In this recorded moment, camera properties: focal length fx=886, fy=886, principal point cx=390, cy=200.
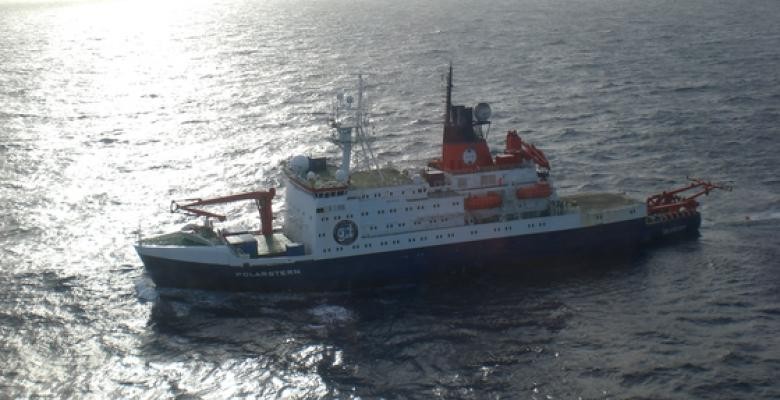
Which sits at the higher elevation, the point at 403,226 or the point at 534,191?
the point at 534,191

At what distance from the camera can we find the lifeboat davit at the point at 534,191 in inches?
1731

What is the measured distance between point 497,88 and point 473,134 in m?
36.5

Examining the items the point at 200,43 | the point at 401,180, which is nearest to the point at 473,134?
the point at 401,180

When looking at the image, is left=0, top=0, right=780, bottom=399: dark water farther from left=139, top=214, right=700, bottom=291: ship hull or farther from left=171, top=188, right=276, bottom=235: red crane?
left=171, top=188, right=276, bottom=235: red crane

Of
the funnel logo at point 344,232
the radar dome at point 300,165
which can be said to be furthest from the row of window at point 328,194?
the radar dome at point 300,165

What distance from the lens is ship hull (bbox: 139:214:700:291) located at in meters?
40.4

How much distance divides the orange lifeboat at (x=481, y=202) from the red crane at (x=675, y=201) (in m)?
9.23

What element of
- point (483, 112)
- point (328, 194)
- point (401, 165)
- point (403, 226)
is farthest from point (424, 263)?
point (401, 165)

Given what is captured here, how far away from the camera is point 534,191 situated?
4400cm

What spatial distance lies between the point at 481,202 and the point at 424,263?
165 inches

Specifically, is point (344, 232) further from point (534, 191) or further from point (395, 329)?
point (534, 191)

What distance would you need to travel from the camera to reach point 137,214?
49750 millimetres

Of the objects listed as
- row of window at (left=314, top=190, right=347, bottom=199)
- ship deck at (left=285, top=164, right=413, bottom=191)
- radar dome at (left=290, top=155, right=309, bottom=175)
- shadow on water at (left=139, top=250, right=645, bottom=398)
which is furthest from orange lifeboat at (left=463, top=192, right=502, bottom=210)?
radar dome at (left=290, top=155, right=309, bottom=175)

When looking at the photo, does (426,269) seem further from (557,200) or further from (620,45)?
(620,45)
